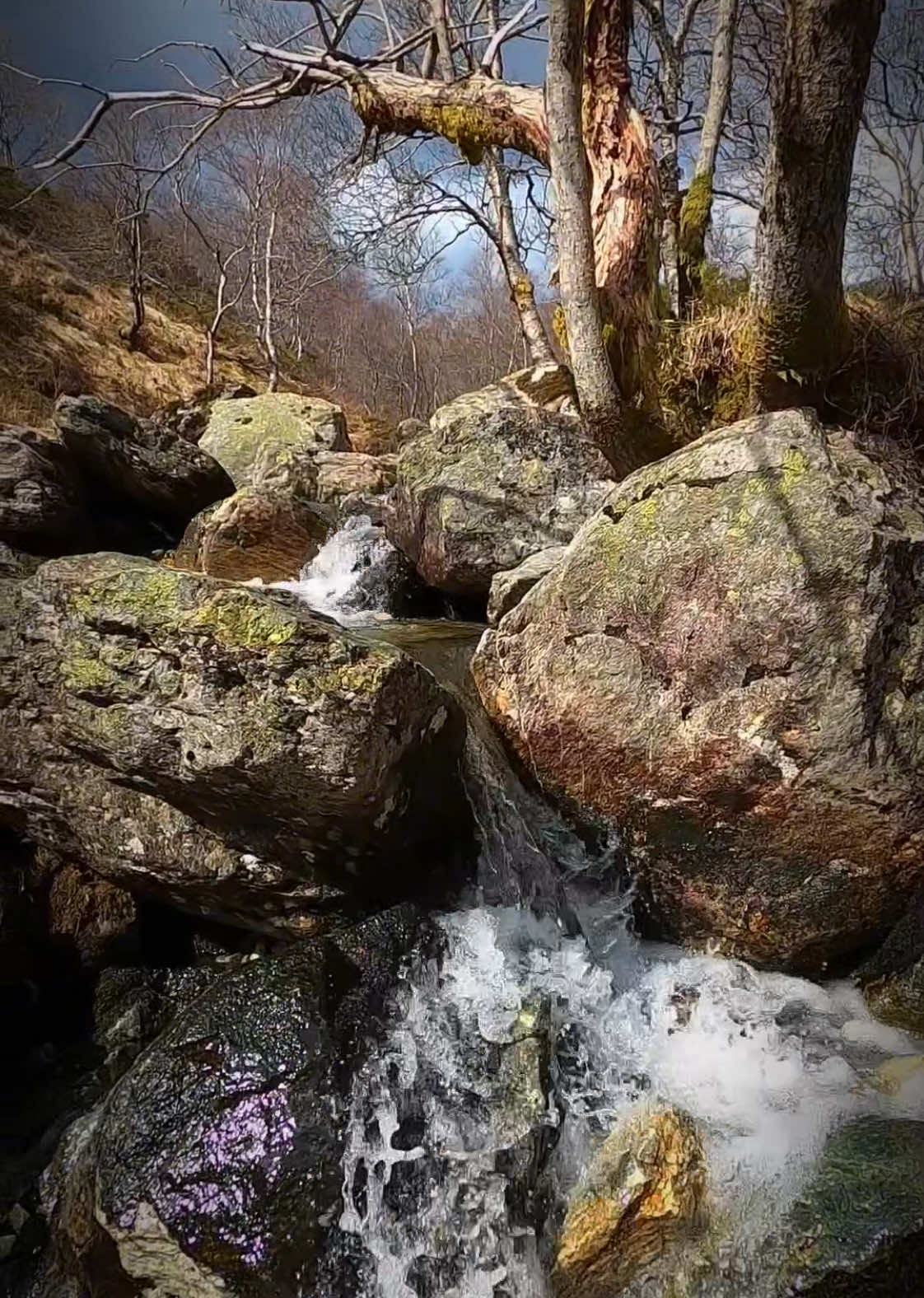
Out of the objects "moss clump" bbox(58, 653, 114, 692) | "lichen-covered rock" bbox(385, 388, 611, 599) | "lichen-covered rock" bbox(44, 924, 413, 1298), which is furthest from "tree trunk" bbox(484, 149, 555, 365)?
"lichen-covered rock" bbox(44, 924, 413, 1298)

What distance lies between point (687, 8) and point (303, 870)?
9.28 meters

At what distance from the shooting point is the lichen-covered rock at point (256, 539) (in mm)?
7938

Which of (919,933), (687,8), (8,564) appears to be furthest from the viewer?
(687,8)

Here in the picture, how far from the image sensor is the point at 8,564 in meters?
4.59

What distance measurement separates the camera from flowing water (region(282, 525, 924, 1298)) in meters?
2.65

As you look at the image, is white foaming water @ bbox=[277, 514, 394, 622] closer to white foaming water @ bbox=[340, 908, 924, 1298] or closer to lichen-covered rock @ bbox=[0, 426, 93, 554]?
lichen-covered rock @ bbox=[0, 426, 93, 554]

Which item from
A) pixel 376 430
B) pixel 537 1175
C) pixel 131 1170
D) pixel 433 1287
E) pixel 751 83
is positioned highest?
pixel 751 83

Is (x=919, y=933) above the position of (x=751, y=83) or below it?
below

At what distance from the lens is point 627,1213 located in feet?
8.57

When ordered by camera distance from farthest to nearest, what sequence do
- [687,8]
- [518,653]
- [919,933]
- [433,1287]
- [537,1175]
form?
1. [687,8]
2. [518,653]
3. [919,933]
4. [537,1175]
5. [433,1287]

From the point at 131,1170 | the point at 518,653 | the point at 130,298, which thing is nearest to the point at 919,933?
the point at 518,653

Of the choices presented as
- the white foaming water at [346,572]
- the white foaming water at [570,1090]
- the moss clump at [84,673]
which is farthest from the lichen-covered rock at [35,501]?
the white foaming water at [570,1090]

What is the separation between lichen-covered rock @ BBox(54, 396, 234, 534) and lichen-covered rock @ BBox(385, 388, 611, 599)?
12.2ft

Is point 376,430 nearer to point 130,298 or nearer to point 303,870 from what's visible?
point 130,298
